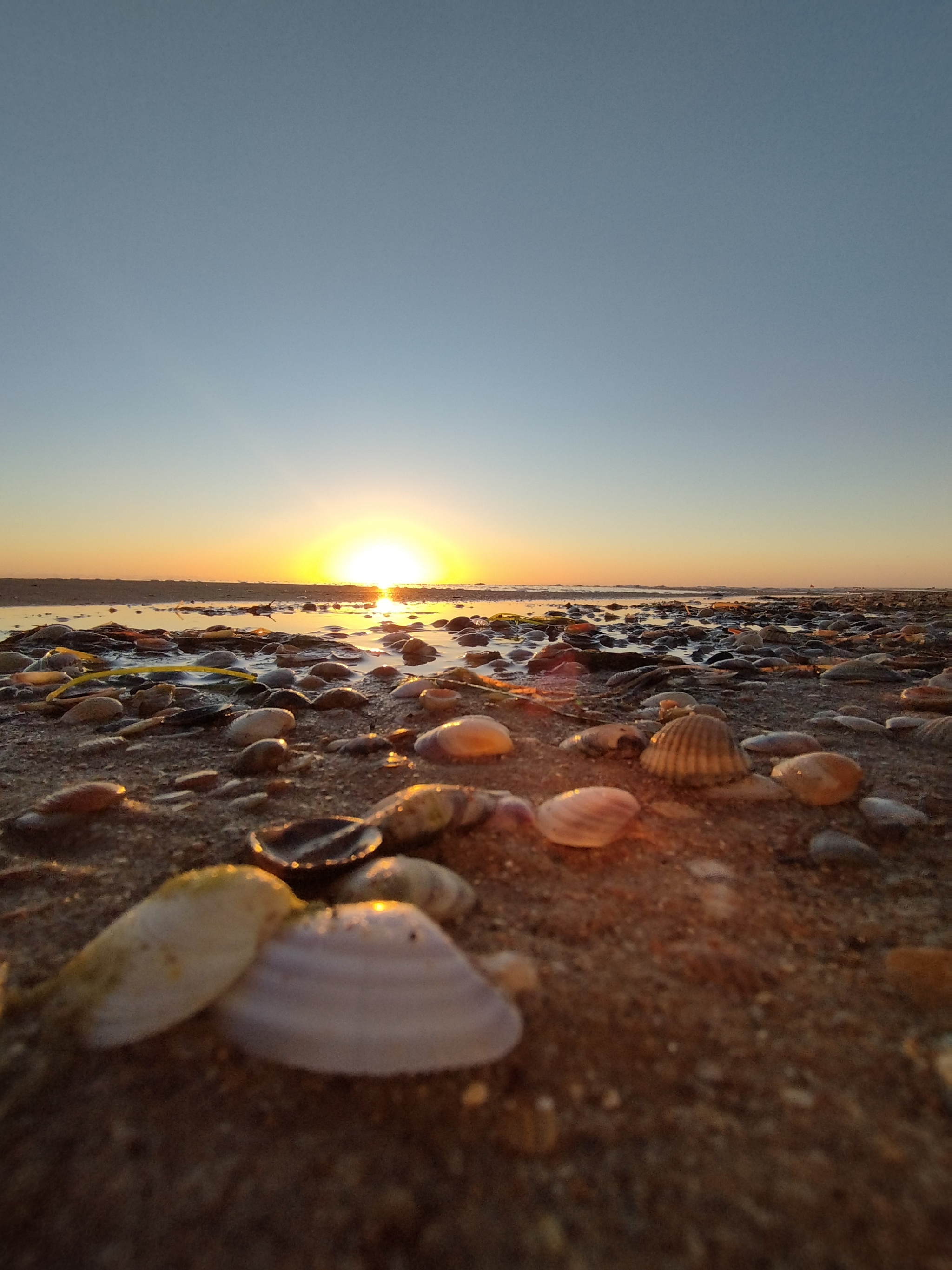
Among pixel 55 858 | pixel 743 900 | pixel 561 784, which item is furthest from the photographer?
pixel 561 784

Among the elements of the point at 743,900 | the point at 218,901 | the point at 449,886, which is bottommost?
the point at 743,900

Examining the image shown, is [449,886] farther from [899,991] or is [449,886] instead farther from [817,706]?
[817,706]

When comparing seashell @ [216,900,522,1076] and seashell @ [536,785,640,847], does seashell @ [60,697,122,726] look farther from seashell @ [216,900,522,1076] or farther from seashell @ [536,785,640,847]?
seashell @ [216,900,522,1076]

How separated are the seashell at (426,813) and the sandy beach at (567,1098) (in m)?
0.07

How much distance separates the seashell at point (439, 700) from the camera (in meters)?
4.05

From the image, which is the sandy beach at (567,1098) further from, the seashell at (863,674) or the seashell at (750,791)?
the seashell at (863,674)

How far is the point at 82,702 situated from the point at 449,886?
3448mm

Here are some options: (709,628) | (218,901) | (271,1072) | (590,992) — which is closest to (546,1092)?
(590,992)

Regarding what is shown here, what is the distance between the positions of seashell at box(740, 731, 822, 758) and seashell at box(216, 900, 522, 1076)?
2219mm

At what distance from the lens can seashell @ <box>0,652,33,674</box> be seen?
18.9 ft

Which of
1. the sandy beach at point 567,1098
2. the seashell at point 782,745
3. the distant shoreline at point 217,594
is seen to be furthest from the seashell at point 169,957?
the distant shoreline at point 217,594

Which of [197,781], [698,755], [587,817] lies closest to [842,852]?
[698,755]

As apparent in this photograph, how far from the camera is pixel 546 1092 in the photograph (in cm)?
104

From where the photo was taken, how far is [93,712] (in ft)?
12.7
